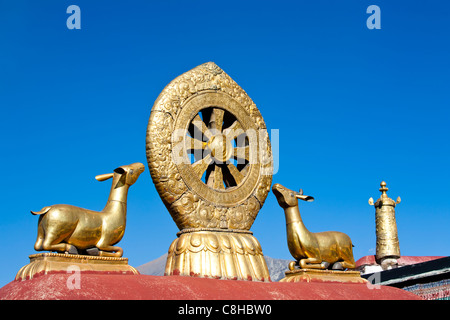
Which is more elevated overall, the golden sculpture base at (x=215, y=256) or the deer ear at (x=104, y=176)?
the deer ear at (x=104, y=176)

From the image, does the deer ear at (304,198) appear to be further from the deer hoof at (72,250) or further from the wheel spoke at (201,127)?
the deer hoof at (72,250)

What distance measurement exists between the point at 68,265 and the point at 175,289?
1219 millimetres

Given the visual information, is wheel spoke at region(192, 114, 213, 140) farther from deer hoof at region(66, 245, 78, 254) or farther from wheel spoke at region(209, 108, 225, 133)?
deer hoof at region(66, 245, 78, 254)

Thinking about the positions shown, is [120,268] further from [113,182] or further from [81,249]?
[113,182]

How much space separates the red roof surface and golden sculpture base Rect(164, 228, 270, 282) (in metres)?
0.43

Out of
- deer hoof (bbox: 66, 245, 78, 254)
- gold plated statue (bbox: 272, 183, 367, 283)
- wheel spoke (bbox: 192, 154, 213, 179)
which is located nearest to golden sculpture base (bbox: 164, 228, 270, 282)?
gold plated statue (bbox: 272, 183, 367, 283)

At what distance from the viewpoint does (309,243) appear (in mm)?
8477

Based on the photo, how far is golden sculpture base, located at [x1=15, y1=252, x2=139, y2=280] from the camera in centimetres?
634

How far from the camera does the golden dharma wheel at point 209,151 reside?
815 centimetres

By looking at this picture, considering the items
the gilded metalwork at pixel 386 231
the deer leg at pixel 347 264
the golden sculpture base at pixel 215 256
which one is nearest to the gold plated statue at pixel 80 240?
the golden sculpture base at pixel 215 256

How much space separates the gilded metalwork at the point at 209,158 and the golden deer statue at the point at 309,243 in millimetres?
539

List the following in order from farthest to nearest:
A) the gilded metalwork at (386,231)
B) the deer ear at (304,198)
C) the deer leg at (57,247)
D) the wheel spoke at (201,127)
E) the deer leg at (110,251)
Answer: the gilded metalwork at (386,231) → the deer ear at (304,198) → the wheel spoke at (201,127) → the deer leg at (110,251) → the deer leg at (57,247)

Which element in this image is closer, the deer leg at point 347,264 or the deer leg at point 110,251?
the deer leg at point 110,251

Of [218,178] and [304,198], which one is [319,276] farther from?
[218,178]
